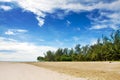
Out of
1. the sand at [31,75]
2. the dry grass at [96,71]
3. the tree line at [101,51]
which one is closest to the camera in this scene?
the sand at [31,75]

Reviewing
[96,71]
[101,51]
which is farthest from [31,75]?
[101,51]

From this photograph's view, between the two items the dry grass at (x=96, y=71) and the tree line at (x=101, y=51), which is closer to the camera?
the dry grass at (x=96, y=71)

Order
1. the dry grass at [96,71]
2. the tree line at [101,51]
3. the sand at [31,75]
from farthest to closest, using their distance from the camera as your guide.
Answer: the tree line at [101,51]
the dry grass at [96,71]
the sand at [31,75]

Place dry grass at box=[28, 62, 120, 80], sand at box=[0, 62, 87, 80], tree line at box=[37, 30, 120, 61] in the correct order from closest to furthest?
sand at box=[0, 62, 87, 80]
dry grass at box=[28, 62, 120, 80]
tree line at box=[37, 30, 120, 61]

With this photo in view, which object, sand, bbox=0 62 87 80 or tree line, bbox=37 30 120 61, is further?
tree line, bbox=37 30 120 61

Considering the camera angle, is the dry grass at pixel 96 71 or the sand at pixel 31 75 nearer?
the sand at pixel 31 75

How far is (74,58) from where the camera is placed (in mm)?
133750

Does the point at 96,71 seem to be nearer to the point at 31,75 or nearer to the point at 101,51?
the point at 31,75

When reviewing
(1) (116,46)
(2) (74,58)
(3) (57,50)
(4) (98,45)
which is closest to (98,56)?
(4) (98,45)

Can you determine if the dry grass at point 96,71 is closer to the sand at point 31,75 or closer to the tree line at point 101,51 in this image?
the sand at point 31,75

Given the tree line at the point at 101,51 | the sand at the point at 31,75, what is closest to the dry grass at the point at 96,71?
the sand at the point at 31,75

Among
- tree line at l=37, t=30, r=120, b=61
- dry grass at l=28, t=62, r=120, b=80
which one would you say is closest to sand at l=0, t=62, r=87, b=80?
dry grass at l=28, t=62, r=120, b=80

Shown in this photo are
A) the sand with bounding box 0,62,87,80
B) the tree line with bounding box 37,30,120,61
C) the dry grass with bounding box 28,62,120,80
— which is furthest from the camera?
the tree line with bounding box 37,30,120,61

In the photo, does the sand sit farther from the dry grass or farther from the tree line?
the tree line
